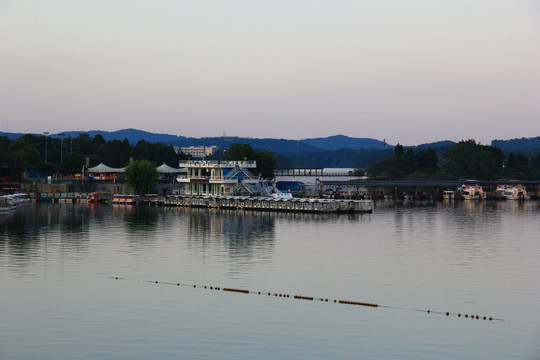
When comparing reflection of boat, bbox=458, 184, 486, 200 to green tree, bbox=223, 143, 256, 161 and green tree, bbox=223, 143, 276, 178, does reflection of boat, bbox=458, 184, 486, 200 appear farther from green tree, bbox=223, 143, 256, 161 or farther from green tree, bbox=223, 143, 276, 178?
green tree, bbox=223, 143, 256, 161

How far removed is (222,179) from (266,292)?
87.4 metres

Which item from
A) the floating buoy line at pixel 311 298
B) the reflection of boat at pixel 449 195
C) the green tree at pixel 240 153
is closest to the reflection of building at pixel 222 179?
the green tree at pixel 240 153

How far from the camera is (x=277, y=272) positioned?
5228 centimetres

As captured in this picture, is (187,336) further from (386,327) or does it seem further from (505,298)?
(505,298)

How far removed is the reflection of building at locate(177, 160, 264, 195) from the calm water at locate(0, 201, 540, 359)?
46279 mm

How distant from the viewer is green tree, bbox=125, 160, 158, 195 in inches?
5891

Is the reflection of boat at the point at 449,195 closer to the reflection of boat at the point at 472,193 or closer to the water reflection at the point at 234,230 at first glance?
the reflection of boat at the point at 472,193

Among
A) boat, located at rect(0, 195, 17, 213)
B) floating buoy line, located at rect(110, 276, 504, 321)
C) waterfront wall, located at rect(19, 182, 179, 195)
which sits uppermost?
waterfront wall, located at rect(19, 182, 179, 195)

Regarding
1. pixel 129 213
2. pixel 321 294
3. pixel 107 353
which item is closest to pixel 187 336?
pixel 107 353

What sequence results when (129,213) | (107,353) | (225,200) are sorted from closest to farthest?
(107,353) → (129,213) → (225,200)

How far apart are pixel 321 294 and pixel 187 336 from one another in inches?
471

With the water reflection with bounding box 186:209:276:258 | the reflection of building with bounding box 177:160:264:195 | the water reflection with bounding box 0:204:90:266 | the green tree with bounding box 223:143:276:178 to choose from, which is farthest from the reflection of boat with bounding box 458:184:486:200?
the water reflection with bounding box 0:204:90:266

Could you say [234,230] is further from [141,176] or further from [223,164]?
[141,176]

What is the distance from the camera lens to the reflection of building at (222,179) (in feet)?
430
